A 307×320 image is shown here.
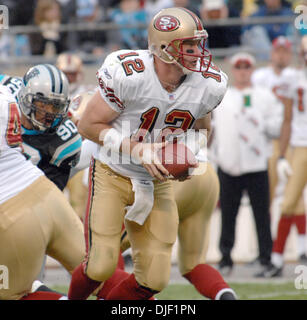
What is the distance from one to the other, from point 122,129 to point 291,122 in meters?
2.99

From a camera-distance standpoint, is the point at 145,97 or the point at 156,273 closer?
the point at 145,97

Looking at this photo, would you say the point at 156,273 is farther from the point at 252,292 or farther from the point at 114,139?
the point at 252,292

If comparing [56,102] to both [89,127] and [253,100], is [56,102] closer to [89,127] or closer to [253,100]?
[89,127]

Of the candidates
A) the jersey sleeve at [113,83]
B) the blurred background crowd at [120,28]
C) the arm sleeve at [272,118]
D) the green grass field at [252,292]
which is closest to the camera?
the jersey sleeve at [113,83]

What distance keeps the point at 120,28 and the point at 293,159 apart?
12.6 feet

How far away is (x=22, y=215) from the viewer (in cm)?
353

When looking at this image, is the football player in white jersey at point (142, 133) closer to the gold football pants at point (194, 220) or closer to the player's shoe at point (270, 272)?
the gold football pants at point (194, 220)

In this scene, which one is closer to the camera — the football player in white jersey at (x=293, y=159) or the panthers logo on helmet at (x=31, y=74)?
the panthers logo on helmet at (x=31, y=74)

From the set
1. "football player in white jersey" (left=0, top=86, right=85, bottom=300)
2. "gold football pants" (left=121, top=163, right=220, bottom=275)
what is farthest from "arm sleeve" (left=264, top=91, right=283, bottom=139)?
"football player in white jersey" (left=0, top=86, right=85, bottom=300)

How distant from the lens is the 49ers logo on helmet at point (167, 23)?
12.4 feet

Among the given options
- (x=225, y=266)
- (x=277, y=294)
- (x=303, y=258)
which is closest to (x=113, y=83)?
(x=277, y=294)

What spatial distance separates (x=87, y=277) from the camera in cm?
391

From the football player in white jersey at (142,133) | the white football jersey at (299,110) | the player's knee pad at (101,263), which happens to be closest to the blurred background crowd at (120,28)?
the white football jersey at (299,110)

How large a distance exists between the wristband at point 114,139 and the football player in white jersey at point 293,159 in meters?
2.91
